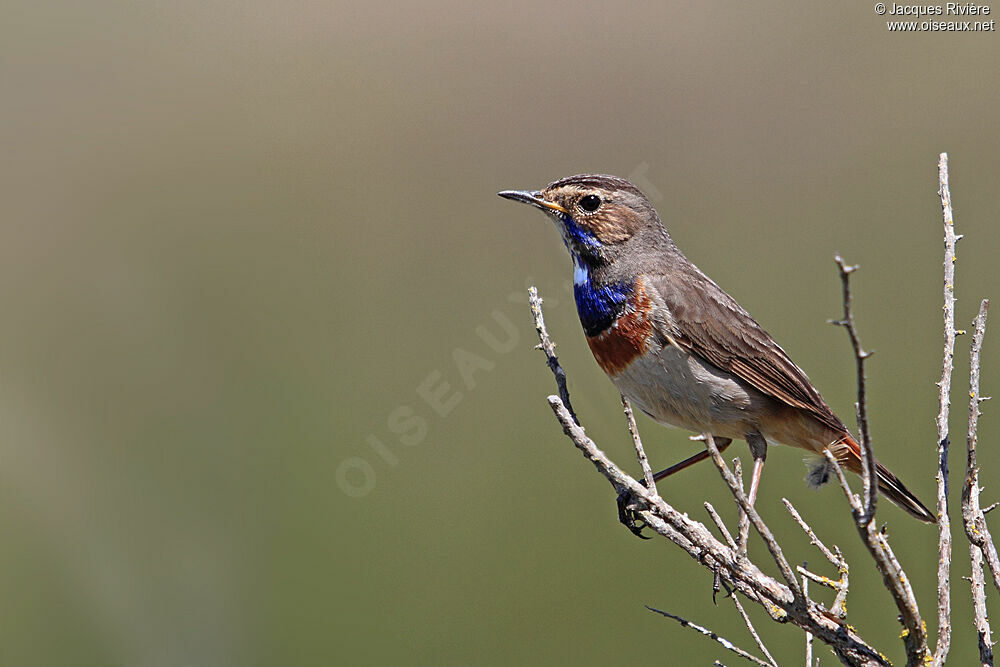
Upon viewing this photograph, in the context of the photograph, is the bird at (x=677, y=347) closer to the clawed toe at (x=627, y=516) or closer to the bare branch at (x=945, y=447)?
the clawed toe at (x=627, y=516)

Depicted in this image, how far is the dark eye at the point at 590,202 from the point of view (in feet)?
14.5

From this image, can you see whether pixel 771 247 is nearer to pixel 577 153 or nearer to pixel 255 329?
pixel 577 153

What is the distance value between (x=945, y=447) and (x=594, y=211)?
6.15ft

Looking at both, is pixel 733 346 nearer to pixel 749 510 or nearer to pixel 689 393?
pixel 689 393

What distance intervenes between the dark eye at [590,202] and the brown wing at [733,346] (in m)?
0.36

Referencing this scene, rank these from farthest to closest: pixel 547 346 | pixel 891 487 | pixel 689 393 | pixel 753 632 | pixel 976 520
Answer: pixel 689 393 → pixel 891 487 → pixel 547 346 → pixel 753 632 → pixel 976 520

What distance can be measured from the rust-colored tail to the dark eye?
4.37 feet

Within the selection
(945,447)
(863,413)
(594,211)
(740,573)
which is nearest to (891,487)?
(945,447)

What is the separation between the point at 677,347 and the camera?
4207 mm

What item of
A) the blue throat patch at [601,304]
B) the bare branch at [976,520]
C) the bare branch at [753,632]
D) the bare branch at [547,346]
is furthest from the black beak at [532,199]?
the bare branch at [976,520]

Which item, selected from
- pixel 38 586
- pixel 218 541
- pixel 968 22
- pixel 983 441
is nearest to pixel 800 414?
pixel 983 441

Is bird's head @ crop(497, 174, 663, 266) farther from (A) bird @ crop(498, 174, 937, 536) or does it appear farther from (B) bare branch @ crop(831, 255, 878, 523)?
(B) bare branch @ crop(831, 255, 878, 523)

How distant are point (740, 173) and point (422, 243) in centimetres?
264

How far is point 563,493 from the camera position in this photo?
22.2 ft
